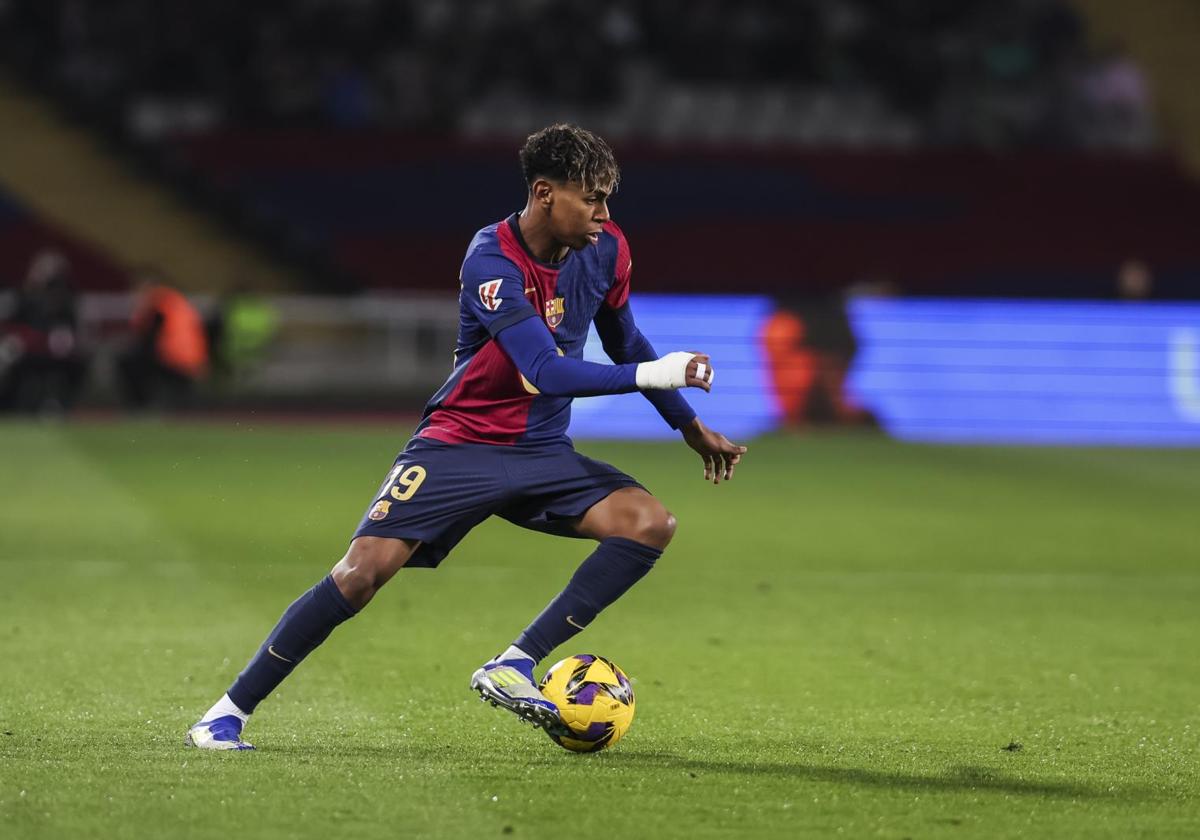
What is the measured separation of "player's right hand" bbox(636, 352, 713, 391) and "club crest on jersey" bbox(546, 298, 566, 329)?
0.60m

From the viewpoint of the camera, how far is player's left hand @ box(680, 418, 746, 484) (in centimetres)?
611

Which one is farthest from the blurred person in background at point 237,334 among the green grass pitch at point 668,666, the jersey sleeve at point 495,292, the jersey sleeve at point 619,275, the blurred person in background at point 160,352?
the jersey sleeve at point 495,292

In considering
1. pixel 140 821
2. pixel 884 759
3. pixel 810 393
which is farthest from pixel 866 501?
pixel 140 821

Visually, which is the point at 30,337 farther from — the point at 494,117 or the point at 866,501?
the point at 866,501

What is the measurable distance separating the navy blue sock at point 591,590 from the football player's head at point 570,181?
95cm

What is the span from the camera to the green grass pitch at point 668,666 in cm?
502

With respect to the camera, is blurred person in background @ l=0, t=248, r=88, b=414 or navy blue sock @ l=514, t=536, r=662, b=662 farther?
blurred person in background @ l=0, t=248, r=88, b=414

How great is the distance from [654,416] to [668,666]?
11.8 meters

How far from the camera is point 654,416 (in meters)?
19.3

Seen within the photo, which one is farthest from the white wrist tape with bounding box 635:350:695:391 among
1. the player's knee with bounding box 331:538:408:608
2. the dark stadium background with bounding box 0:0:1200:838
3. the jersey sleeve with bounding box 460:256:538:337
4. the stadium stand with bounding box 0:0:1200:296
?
the stadium stand with bounding box 0:0:1200:296

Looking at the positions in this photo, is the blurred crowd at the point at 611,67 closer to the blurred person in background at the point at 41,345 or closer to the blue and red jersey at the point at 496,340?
the blurred person in background at the point at 41,345

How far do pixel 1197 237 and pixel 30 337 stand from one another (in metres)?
15.3

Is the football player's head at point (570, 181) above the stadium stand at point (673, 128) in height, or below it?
below

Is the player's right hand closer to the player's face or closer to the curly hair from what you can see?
the player's face
